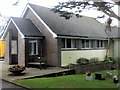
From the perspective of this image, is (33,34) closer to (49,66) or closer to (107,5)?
(49,66)

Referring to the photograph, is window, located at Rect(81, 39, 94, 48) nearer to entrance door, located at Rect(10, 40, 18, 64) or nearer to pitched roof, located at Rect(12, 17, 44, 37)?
pitched roof, located at Rect(12, 17, 44, 37)

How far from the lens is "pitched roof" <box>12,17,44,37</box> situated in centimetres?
2541

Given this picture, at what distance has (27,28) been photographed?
86.4 feet

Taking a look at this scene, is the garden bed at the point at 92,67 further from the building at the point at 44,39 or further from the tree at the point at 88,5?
the tree at the point at 88,5

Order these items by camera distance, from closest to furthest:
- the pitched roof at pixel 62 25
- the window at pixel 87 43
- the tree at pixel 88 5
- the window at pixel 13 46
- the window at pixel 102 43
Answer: the tree at pixel 88 5
the pitched roof at pixel 62 25
the window at pixel 13 46
the window at pixel 87 43
the window at pixel 102 43

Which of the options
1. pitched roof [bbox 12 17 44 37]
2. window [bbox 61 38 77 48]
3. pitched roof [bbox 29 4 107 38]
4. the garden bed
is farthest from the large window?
the garden bed

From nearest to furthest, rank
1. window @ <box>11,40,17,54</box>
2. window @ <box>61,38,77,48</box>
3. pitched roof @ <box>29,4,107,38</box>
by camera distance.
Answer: window @ <box>61,38,77,48</box>, pitched roof @ <box>29,4,107,38</box>, window @ <box>11,40,17,54</box>

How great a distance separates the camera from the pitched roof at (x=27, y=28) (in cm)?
2541

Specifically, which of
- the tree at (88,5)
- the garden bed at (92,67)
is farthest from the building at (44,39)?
the tree at (88,5)

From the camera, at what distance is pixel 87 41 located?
3019 centimetres

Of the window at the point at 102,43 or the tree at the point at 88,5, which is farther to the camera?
the window at the point at 102,43

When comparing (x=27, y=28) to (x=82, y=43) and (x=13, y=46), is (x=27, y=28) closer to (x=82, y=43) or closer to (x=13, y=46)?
(x=13, y=46)

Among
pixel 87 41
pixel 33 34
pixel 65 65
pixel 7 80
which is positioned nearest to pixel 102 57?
pixel 87 41

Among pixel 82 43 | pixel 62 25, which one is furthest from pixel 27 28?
pixel 82 43
